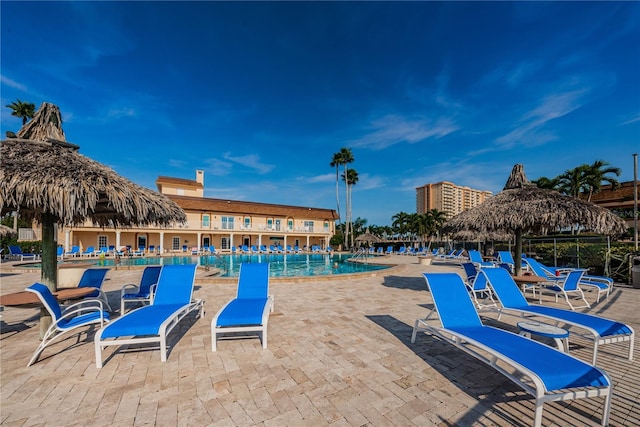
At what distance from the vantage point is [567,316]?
3.48 meters

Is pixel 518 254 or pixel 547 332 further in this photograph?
pixel 518 254

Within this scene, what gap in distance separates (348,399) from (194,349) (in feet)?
7.26

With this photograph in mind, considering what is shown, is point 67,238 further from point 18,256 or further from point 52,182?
point 52,182

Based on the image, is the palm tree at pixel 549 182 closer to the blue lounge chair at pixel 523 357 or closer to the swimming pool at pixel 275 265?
the swimming pool at pixel 275 265

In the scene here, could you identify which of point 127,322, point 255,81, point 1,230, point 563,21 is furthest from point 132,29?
point 563,21

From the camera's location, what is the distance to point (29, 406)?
2.33 metres

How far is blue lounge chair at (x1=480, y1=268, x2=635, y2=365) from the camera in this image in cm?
305

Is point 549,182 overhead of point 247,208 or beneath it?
overhead

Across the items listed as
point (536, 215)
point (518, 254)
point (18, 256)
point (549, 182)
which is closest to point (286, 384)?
point (536, 215)

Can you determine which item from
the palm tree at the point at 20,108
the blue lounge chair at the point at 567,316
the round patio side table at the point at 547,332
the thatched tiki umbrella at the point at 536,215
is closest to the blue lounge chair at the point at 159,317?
the round patio side table at the point at 547,332

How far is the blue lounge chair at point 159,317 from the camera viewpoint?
9.77ft

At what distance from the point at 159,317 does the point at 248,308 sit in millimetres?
1154

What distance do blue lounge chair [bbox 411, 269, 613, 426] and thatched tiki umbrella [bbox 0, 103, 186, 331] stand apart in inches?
193

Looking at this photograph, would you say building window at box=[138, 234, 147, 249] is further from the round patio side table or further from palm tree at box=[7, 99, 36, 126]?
the round patio side table
